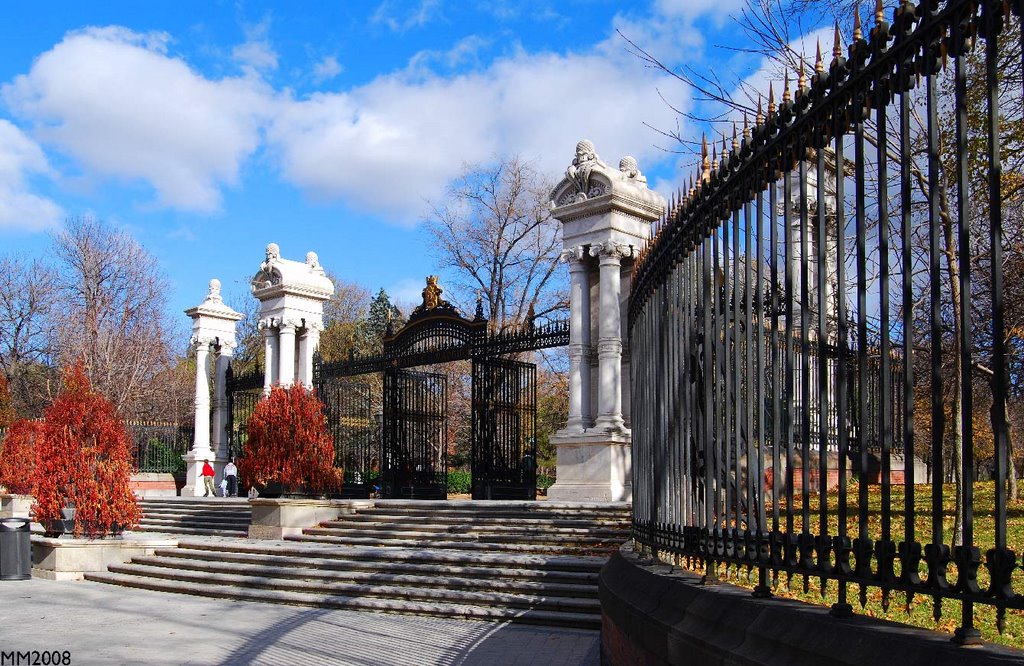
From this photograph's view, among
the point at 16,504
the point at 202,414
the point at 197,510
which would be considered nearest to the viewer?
the point at 197,510

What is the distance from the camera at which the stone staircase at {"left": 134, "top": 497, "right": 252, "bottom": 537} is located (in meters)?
21.1

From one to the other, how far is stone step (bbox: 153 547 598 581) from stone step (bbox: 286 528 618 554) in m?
0.84

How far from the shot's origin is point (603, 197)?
1761 cm

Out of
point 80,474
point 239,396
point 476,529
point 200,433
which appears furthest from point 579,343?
point 239,396

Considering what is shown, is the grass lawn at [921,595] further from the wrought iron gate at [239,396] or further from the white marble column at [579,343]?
the wrought iron gate at [239,396]

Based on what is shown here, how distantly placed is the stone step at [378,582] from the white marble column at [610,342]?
533cm

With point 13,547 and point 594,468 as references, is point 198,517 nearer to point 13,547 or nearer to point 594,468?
point 13,547

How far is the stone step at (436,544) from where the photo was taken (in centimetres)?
1355

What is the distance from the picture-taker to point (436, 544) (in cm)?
1500

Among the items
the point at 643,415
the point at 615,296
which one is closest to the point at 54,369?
the point at 615,296

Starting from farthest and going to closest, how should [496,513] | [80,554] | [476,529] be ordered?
[80,554]
[496,513]
[476,529]

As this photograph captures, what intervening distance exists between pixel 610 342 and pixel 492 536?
14.8 ft

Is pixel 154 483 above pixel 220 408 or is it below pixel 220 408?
below

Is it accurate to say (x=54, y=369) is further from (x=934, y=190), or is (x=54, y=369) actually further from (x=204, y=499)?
(x=934, y=190)
